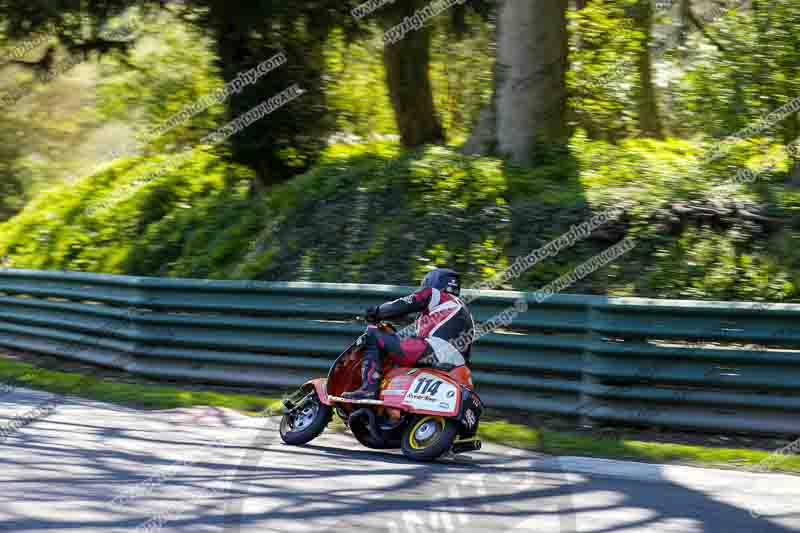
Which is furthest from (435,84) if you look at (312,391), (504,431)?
(312,391)

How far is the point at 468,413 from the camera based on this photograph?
27.4 ft

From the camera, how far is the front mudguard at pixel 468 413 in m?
8.28

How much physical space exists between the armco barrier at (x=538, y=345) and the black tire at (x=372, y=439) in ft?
5.65

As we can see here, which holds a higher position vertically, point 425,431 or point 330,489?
point 330,489

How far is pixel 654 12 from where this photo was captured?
65.6 ft

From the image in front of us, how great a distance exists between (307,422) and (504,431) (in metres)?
1.77

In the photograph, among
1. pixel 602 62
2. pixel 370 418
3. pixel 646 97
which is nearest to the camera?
pixel 370 418

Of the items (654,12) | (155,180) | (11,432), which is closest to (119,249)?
(155,180)

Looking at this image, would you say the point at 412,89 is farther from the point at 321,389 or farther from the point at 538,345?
the point at 321,389

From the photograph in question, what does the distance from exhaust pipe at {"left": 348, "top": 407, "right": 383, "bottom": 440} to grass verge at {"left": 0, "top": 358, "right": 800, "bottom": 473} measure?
114 centimetres

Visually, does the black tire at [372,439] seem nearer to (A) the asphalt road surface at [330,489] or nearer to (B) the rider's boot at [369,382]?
(A) the asphalt road surface at [330,489]

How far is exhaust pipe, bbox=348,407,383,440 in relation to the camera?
8.66 m

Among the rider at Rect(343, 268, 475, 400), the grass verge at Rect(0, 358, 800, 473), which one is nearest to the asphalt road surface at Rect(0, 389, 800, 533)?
the grass verge at Rect(0, 358, 800, 473)

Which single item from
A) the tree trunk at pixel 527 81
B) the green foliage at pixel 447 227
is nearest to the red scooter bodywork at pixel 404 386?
the green foliage at pixel 447 227
